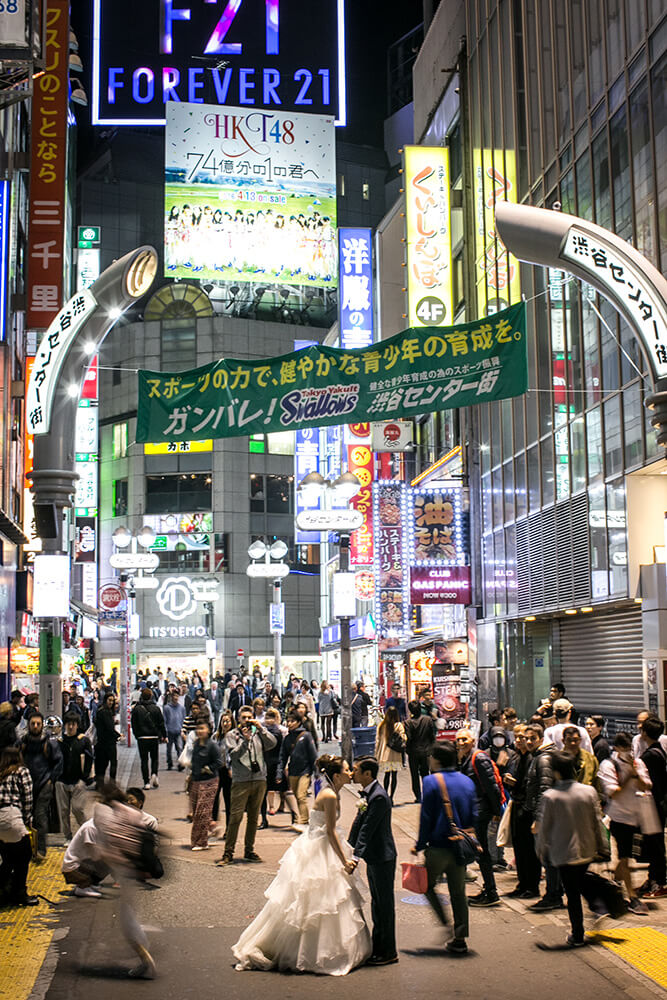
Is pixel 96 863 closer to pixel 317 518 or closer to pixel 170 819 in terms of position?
pixel 170 819

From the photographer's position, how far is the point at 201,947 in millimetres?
10297

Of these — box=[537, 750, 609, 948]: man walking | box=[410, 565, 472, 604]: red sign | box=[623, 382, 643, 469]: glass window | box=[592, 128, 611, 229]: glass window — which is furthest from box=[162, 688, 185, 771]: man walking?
box=[537, 750, 609, 948]: man walking

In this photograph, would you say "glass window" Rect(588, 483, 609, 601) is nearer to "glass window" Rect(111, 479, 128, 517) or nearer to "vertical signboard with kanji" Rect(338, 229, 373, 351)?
"vertical signboard with kanji" Rect(338, 229, 373, 351)

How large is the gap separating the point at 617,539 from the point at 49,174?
13.0 metres

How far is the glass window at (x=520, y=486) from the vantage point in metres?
29.3

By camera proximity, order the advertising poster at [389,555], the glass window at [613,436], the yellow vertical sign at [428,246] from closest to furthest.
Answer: the glass window at [613,436], the yellow vertical sign at [428,246], the advertising poster at [389,555]

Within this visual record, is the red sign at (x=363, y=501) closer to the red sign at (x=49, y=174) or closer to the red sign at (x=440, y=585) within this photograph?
the red sign at (x=440, y=585)

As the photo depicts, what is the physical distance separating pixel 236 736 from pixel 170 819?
4.40 m

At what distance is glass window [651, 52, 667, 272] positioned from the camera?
2006 centimetres

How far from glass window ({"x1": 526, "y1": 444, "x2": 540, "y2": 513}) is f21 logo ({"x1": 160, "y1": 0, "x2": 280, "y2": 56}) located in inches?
1086

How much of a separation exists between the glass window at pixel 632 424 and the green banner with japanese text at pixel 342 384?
18.8ft

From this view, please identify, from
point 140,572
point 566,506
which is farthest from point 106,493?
point 566,506

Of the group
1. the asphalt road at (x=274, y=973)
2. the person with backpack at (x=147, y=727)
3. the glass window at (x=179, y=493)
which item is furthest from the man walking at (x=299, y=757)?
the glass window at (x=179, y=493)

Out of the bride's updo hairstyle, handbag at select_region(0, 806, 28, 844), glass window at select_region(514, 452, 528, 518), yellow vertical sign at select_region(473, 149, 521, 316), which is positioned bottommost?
handbag at select_region(0, 806, 28, 844)
